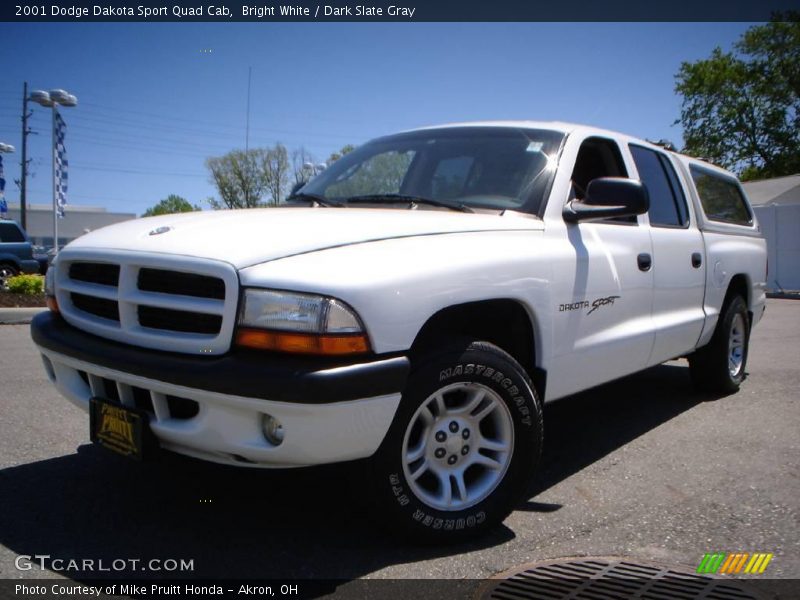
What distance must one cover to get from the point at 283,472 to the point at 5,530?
3.93 feet

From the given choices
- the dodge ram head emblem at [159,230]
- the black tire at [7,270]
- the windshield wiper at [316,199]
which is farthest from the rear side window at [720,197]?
the black tire at [7,270]

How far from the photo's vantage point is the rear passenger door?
3.98 meters

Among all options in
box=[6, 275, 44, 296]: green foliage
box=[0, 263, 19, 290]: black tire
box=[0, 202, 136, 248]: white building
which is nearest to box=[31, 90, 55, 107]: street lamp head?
box=[0, 263, 19, 290]: black tire

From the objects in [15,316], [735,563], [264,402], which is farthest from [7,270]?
[735,563]

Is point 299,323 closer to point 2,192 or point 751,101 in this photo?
point 2,192

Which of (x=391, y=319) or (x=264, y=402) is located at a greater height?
(x=391, y=319)

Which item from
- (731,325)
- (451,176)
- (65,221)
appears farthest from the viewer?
(65,221)

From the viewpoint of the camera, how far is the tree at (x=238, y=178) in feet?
62.9

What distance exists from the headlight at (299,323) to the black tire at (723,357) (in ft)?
12.1

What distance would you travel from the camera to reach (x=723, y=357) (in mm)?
5113

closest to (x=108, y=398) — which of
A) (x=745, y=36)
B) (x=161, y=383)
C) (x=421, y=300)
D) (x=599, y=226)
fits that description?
(x=161, y=383)

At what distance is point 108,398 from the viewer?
8.77 ft

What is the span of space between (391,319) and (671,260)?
7.87 feet

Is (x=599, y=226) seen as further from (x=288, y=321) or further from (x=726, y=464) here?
(x=288, y=321)
